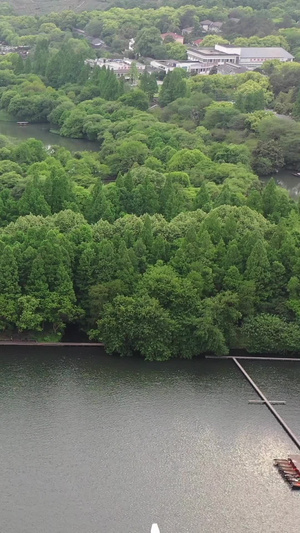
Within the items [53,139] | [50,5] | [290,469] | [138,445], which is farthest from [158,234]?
[50,5]

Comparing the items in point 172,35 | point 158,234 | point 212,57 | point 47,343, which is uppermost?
point 172,35

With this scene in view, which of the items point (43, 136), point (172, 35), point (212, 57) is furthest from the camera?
point (172, 35)

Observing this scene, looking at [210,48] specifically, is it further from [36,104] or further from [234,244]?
[234,244]

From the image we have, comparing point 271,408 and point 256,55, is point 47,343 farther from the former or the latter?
point 256,55

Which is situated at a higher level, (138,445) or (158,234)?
(158,234)

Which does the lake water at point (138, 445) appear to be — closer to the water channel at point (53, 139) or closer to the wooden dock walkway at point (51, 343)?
the wooden dock walkway at point (51, 343)

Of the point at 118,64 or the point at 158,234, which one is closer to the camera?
the point at 158,234

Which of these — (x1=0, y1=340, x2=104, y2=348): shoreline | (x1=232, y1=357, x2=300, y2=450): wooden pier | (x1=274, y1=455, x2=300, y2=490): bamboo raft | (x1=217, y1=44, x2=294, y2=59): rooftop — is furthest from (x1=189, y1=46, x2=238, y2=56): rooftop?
(x1=274, y1=455, x2=300, y2=490): bamboo raft

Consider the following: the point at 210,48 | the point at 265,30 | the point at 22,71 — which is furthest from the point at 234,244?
the point at 265,30
